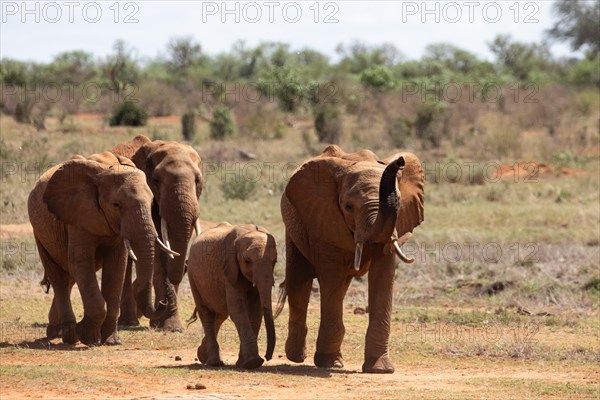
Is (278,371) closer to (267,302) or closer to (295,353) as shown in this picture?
(267,302)

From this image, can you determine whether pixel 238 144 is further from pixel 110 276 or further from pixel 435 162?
pixel 110 276

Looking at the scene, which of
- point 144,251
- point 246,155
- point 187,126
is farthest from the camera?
point 187,126

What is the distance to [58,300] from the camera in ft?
45.8

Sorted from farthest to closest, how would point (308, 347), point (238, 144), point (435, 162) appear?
point (238, 144) < point (435, 162) < point (308, 347)

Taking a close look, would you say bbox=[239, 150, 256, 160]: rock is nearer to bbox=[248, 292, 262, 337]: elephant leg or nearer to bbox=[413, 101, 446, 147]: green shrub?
bbox=[413, 101, 446, 147]: green shrub

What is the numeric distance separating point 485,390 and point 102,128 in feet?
90.4

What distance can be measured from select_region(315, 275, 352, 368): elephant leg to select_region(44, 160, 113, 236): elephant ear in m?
2.52

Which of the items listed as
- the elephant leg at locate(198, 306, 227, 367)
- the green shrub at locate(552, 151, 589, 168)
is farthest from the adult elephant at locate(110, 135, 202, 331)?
the green shrub at locate(552, 151, 589, 168)

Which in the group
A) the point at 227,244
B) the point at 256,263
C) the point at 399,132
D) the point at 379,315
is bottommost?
the point at 379,315

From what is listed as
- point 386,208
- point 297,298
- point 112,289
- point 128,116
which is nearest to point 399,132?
point 128,116

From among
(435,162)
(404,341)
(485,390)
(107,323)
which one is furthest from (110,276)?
(435,162)

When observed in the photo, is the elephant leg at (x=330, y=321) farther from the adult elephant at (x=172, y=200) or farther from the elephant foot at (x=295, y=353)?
the adult elephant at (x=172, y=200)

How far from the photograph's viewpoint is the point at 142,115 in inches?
1540

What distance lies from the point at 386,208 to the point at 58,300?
4.76 m
